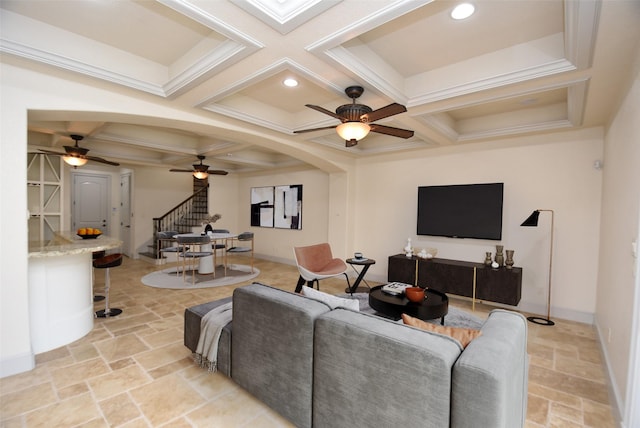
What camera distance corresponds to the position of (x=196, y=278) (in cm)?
592

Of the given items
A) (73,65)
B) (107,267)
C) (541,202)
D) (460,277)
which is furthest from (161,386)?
(541,202)

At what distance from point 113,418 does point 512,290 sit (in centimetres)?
454

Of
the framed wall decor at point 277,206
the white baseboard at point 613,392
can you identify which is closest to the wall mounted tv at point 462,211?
the white baseboard at point 613,392

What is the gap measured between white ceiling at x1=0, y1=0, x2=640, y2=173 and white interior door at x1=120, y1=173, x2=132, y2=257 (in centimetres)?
578

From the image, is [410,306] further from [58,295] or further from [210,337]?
[58,295]

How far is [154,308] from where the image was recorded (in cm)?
414

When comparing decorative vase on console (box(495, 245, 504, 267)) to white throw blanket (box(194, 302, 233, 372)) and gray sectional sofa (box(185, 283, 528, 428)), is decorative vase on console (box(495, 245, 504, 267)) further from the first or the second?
white throw blanket (box(194, 302, 233, 372))

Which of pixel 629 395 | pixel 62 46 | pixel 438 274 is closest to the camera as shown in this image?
pixel 629 395

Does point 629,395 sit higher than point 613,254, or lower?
lower

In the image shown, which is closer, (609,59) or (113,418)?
(113,418)

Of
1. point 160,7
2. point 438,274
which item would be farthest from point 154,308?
point 438,274

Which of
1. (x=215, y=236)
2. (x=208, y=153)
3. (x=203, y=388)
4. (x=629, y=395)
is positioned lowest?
(x=203, y=388)

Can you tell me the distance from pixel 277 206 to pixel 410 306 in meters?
5.59

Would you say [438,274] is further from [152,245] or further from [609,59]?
[152,245]
